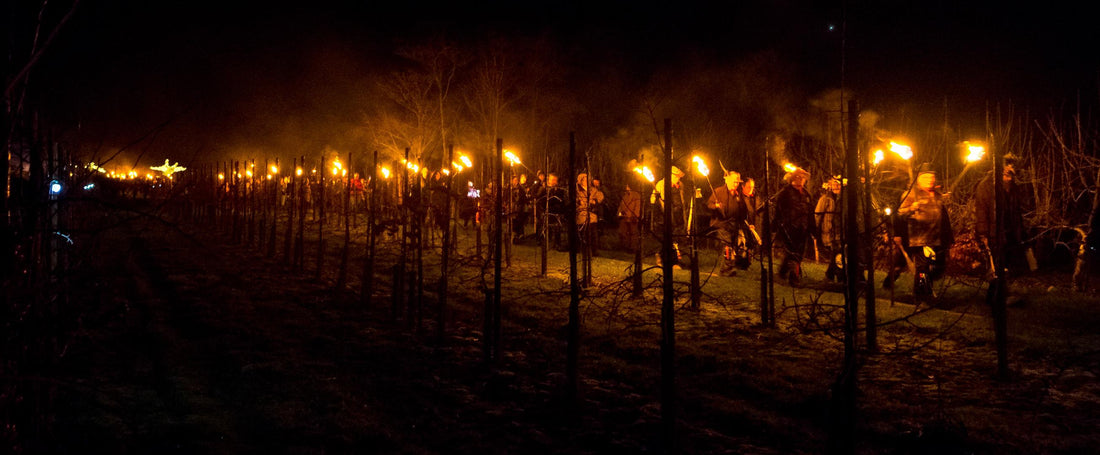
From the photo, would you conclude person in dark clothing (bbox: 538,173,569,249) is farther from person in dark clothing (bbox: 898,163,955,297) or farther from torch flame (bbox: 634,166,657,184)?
person in dark clothing (bbox: 898,163,955,297)

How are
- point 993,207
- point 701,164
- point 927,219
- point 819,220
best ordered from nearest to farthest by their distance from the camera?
point 993,207, point 927,219, point 701,164, point 819,220

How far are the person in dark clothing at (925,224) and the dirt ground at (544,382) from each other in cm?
63

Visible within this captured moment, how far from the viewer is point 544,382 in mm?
5734

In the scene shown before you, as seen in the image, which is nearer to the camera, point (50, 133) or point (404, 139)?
point (50, 133)

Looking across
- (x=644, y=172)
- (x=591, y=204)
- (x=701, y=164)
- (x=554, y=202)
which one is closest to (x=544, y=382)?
(x=644, y=172)

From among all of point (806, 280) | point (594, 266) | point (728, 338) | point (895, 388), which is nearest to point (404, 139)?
point (594, 266)

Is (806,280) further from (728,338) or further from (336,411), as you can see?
(336,411)

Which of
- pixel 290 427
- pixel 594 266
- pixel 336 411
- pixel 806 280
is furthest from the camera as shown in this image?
pixel 594 266

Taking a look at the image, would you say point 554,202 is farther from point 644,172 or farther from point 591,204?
point 644,172

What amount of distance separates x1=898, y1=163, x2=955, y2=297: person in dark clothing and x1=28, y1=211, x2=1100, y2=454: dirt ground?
2.07 feet

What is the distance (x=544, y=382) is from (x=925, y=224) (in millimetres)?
6503

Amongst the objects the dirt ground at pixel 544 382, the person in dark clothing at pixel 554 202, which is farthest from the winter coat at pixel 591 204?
the dirt ground at pixel 544 382

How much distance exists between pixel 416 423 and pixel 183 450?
1.51 m

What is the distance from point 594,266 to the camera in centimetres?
1329
